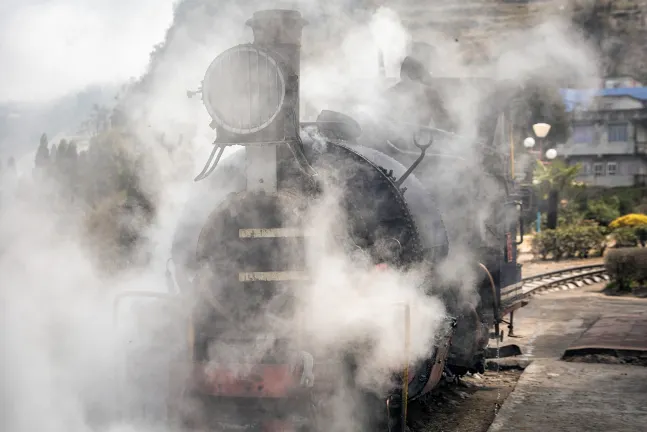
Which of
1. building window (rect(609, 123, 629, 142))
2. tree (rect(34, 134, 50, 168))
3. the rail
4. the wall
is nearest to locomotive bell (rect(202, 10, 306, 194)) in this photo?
tree (rect(34, 134, 50, 168))

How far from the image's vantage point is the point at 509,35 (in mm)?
11438

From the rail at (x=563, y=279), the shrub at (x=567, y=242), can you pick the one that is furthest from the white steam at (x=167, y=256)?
the shrub at (x=567, y=242)

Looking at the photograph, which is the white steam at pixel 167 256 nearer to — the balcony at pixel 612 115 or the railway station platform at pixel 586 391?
the railway station platform at pixel 586 391

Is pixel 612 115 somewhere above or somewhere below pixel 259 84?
above

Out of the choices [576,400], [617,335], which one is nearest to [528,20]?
[617,335]

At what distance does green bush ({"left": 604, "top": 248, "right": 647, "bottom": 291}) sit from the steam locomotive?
35.8 ft

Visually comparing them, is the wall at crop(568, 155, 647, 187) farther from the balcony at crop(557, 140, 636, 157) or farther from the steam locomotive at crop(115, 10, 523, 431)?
the steam locomotive at crop(115, 10, 523, 431)

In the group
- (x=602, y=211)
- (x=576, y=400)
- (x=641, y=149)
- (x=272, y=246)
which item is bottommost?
(x=576, y=400)

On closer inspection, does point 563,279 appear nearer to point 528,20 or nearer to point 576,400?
point 528,20

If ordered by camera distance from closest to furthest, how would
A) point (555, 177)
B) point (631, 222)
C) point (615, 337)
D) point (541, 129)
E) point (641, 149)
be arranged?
point (615, 337), point (541, 129), point (631, 222), point (555, 177), point (641, 149)

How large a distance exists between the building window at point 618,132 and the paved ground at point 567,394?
118ft

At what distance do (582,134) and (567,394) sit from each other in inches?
1605

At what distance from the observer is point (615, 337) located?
9219 mm

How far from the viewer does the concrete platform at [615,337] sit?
27.5 feet
